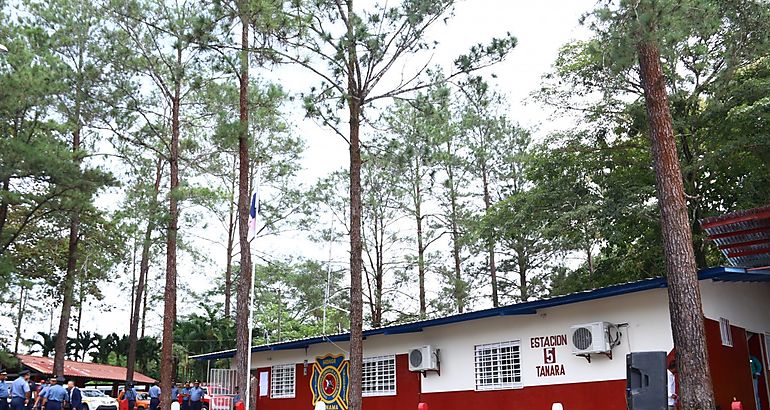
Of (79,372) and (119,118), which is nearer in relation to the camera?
(119,118)

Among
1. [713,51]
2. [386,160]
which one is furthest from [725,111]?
[386,160]

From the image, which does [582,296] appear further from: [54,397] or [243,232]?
[54,397]

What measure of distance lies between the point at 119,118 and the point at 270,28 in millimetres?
7794

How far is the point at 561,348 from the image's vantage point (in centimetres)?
1301

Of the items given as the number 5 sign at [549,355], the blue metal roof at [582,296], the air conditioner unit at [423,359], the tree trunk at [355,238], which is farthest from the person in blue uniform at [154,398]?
the number 5 sign at [549,355]

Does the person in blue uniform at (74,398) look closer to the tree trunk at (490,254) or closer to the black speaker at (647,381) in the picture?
the tree trunk at (490,254)

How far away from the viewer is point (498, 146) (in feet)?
90.7

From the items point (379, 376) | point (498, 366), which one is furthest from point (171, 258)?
point (498, 366)

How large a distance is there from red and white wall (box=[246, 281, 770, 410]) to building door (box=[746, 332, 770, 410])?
9 cm

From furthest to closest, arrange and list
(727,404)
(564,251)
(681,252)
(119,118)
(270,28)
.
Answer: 1. (564,251)
2. (119,118)
3. (270,28)
4. (727,404)
5. (681,252)

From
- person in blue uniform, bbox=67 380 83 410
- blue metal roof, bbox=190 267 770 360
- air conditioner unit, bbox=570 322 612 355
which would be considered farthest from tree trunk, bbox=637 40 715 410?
person in blue uniform, bbox=67 380 83 410

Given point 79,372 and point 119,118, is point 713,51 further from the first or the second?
point 79,372

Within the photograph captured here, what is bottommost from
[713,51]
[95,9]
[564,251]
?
[564,251]

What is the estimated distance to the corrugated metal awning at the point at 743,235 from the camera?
11789mm
